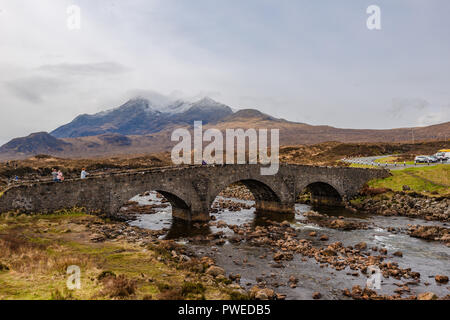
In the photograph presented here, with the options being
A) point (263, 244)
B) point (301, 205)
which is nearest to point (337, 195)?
point (301, 205)

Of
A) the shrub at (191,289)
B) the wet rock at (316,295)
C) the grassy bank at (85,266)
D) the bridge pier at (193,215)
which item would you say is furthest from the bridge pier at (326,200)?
the shrub at (191,289)

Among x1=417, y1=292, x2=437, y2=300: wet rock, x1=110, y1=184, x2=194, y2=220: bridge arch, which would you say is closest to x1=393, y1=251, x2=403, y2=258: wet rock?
x1=417, y1=292, x2=437, y2=300: wet rock

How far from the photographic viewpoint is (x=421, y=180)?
44281mm

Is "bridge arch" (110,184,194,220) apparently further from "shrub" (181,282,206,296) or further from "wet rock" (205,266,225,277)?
"shrub" (181,282,206,296)

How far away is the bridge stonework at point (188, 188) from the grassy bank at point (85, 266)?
5.56 ft

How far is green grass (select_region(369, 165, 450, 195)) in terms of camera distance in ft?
137

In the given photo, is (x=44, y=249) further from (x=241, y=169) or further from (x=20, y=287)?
(x=241, y=169)

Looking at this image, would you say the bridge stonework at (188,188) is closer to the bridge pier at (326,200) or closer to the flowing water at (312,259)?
the bridge pier at (326,200)

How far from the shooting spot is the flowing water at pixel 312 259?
1760cm

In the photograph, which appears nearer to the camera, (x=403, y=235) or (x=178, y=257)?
(x=178, y=257)

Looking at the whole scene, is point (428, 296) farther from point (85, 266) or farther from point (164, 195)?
point (164, 195)
